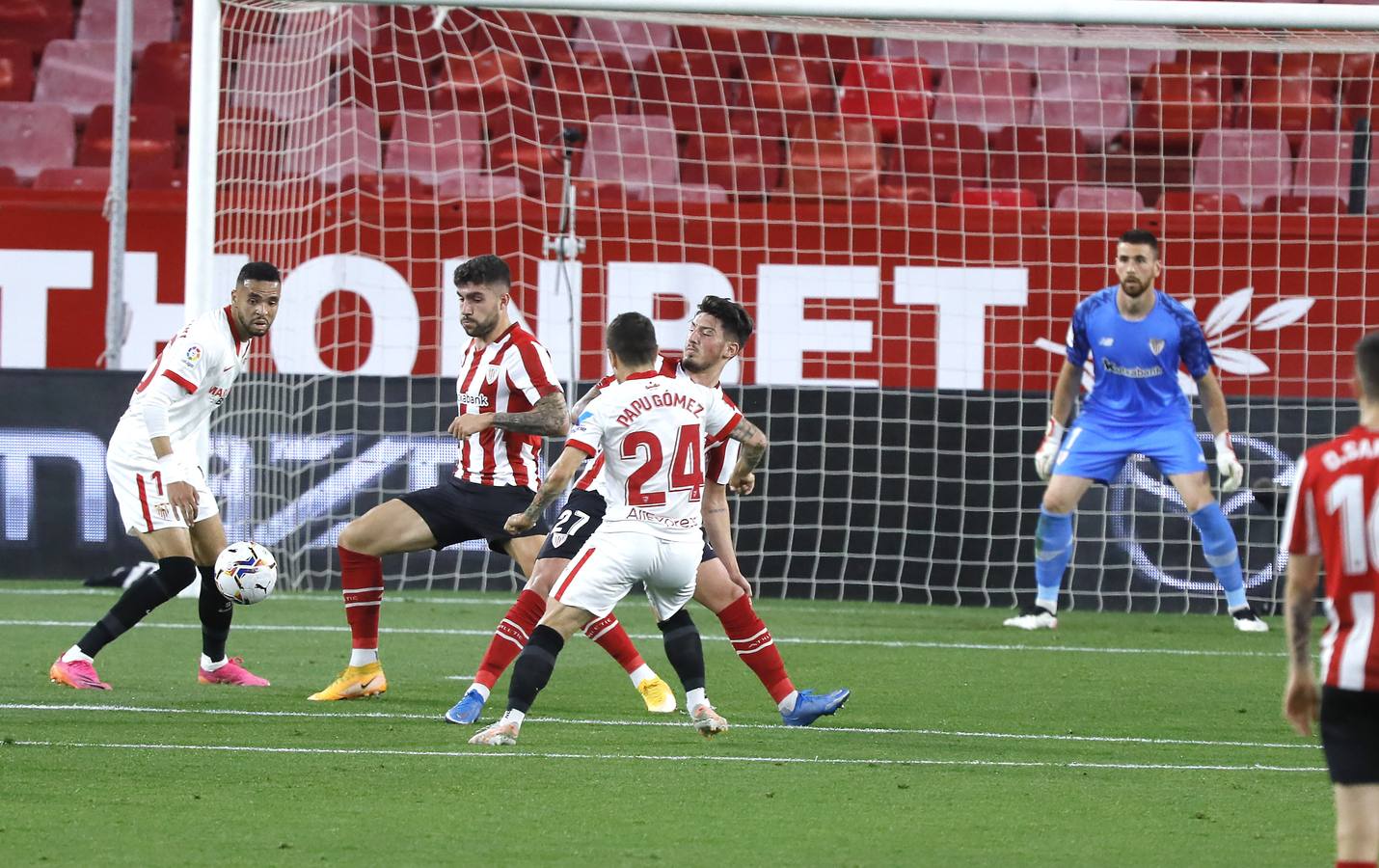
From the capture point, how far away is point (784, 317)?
1362cm

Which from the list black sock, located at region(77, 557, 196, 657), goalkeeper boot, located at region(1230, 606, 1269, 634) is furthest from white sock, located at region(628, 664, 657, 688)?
goalkeeper boot, located at region(1230, 606, 1269, 634)

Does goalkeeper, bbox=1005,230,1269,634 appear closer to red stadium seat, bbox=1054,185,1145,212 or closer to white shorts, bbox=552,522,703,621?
red stadium seat, bbox=1054,185,1145,212

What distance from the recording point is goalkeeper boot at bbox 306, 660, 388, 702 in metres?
7.80

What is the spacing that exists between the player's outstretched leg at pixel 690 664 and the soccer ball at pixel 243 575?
1.96m

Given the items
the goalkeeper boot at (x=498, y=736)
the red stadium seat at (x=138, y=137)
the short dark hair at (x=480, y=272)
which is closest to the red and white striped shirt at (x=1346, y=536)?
the goalkeeper boot at (x=498, y=736)

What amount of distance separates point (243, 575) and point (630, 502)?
2225mm

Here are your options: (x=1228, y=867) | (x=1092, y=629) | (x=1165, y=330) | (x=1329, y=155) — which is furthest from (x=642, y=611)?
(x=1228, y=867)

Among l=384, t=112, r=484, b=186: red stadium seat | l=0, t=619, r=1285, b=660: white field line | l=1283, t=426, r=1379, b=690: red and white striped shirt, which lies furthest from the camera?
l=384, t=112, r=484, b=186: red stadium seat

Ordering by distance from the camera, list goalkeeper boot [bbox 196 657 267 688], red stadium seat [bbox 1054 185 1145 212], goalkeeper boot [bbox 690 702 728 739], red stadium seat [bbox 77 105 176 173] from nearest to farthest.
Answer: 1. goalkeeper boot [bbox 690 702 728 739]
2. goalkeeper boot [bbox 196 657 267 688]
3. red stadium seat [bbox 1054 185 1145 212]
4. red stadium seat [bbox 77 105 176 173]

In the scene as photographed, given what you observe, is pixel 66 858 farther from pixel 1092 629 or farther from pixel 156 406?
pixel 1092 629

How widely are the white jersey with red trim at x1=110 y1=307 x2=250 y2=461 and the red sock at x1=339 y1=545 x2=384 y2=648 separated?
893 millimetres

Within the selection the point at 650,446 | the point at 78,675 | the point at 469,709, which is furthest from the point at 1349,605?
the point at 78,675

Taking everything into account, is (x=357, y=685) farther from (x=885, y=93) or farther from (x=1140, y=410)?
(x=885, y=93)

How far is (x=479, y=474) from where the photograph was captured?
25.6 feet
